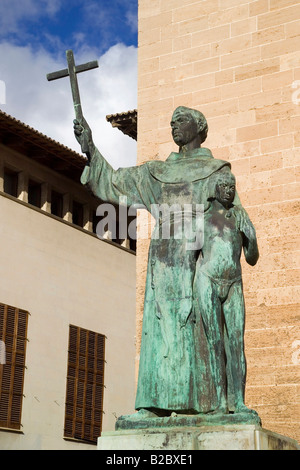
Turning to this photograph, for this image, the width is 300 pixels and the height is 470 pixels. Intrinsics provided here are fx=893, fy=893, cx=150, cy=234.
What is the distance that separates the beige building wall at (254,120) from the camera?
10.3 metres

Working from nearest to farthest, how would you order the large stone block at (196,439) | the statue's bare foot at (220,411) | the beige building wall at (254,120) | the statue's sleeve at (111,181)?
1. the large stone block at (196,439)
2. the statue's bare foot at (220,411)
3. the statue's sleeve at (111,181)
4. the beige building wall at (254,120)

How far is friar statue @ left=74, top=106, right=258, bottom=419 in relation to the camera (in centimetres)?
532

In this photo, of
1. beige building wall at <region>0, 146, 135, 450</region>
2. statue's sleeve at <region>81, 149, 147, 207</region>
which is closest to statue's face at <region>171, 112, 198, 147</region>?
statue's sleeve at <region>81, 149, 147, 207</region>

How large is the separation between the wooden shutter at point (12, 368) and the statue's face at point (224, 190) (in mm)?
15653

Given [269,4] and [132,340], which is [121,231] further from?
[269,4]

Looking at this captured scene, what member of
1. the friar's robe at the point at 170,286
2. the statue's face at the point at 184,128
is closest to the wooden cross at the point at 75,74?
the friar's robe at the point at 170,286

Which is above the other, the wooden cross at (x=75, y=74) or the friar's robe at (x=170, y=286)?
the wooden cross at (x=75, y=74)

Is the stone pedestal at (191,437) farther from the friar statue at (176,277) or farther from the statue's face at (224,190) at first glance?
the statue's face at (224,190)

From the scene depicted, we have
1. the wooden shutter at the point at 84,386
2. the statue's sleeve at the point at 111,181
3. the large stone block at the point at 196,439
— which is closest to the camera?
the large stone block at the point at 196,439

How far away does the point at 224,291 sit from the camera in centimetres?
553

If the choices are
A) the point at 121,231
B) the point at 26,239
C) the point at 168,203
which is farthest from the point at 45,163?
the point at 168,203

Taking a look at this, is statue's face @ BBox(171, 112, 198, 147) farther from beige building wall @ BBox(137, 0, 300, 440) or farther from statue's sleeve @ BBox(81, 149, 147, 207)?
beige building wall @ BBox(137, 0, 300, 440)

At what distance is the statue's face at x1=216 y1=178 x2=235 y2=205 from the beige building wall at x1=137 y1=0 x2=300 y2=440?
483 centimetres

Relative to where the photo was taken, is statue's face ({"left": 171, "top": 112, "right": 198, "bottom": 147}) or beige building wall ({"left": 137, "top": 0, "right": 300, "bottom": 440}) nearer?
statue's face ({"left": 171, "top": 112, "right": 198, "bottom": 147})
